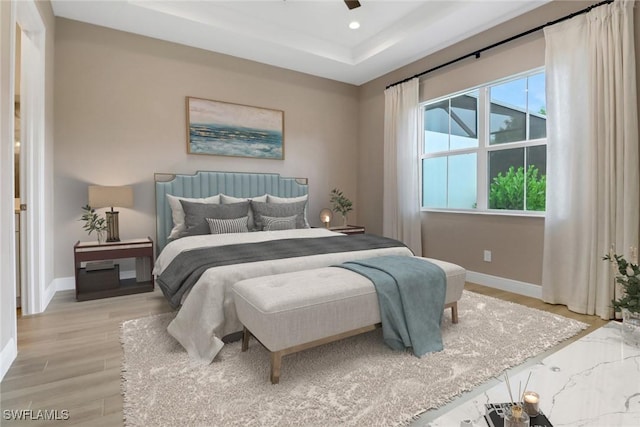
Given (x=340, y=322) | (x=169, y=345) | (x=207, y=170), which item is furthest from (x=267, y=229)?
(x=340, y=322)

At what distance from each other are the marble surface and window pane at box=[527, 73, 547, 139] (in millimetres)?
2386

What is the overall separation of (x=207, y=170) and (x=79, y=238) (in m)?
1.59

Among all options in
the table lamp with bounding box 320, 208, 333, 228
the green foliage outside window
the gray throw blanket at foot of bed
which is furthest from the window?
the gray throw blanket at foot of bed

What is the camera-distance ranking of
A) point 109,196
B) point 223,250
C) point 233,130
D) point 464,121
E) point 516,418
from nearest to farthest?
point 516,418
point 223,250
point 109,196
point 464,121
point 233,130

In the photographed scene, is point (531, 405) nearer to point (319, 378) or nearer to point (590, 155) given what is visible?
point (319, 378)

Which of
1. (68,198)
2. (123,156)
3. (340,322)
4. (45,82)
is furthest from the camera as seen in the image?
(123,156)

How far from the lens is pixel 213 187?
4246 mm

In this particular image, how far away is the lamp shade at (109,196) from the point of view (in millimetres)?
3314

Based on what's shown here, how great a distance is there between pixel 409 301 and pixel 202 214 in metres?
2.45

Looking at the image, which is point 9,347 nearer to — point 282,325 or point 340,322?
point 282,325

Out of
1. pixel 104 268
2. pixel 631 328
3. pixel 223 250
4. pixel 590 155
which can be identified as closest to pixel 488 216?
pixel 590 155

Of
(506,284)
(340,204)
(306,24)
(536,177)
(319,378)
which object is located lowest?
(319,378)

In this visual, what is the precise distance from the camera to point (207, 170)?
14.2 ft

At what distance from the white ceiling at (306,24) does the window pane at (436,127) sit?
710 millimetres
